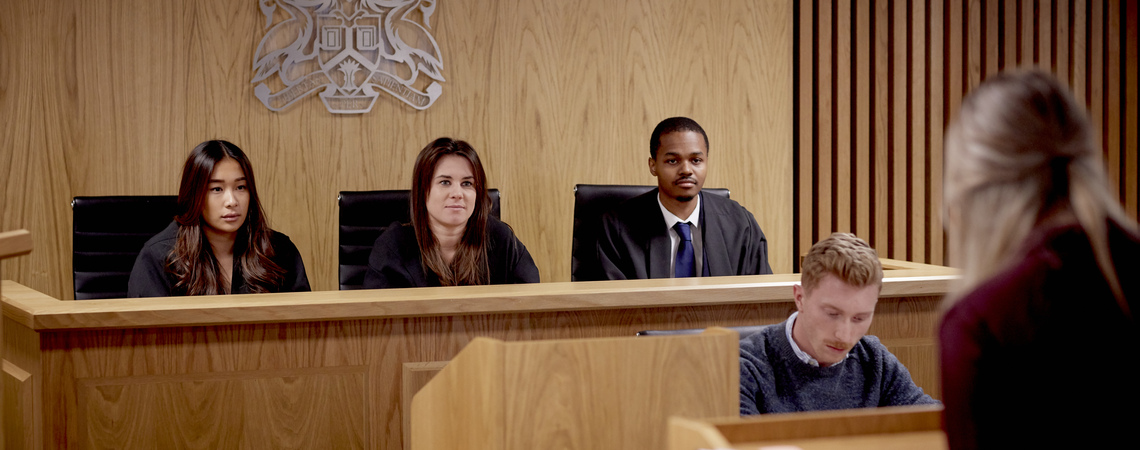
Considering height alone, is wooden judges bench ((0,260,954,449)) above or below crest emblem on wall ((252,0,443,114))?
below

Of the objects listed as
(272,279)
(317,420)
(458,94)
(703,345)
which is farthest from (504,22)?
(703,345)

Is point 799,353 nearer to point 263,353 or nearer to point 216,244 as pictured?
point 263,353

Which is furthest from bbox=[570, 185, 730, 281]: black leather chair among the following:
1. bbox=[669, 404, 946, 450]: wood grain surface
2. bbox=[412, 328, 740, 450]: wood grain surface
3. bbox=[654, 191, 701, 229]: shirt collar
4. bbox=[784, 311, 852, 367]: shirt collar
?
bbox=[669, 404, 946, 450]: wood grain surface

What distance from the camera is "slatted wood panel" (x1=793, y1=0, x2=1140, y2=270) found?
4422mm

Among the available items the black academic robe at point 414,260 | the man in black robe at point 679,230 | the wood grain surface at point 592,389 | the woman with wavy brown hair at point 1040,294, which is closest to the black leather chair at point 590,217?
the man in black robe at point 679,230

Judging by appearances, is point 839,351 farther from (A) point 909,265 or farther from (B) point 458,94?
(B) point 458,94

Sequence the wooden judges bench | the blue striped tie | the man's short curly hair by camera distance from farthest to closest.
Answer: the blue striped tie → the wooden judges bench → the man's short curly hair

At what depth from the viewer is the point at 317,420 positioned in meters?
2.14

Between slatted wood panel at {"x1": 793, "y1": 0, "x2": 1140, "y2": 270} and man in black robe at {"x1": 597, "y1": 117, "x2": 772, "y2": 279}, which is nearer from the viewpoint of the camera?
man in black robe at {"x1": 597, "y1": 117, "x2": 772, "y2": 279}

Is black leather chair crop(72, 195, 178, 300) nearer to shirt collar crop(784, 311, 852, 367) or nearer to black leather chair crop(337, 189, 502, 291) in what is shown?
black leather chair crop(337, 189, 502, 291)

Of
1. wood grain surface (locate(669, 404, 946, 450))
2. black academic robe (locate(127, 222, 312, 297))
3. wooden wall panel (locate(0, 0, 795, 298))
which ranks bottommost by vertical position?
wood grain surface (locate(669, 404, 946, 450))

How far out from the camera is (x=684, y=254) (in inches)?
128

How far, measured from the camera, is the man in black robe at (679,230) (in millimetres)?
3201

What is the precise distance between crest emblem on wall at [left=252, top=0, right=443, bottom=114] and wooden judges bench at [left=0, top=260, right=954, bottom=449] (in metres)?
1.82
